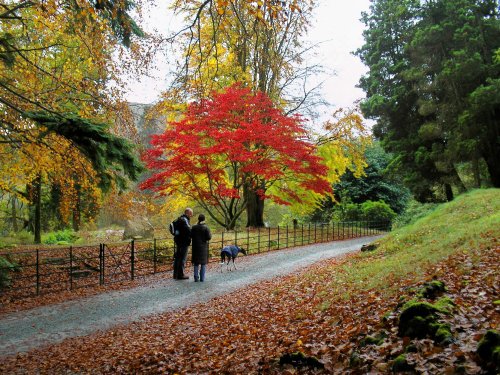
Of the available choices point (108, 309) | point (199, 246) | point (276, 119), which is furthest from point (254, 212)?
point (108, 309)

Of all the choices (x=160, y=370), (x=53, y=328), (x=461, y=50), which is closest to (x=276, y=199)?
(x=461, y=50)

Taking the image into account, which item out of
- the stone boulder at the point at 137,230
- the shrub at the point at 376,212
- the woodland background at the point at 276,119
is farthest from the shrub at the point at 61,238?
the shrub at the point at 376,212

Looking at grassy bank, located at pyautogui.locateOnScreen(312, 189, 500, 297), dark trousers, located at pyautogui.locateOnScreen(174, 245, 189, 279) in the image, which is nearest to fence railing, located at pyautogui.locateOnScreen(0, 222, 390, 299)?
dark trousers, located at pyautogui.locateOnScreen(174, 245, 189, 279)

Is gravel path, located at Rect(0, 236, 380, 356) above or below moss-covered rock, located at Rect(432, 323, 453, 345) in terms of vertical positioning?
below

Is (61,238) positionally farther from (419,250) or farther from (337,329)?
(337,329)

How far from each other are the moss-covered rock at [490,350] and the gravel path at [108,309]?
19.5 feet

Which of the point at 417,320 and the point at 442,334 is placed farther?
the point at 417,320

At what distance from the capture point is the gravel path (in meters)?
6.65

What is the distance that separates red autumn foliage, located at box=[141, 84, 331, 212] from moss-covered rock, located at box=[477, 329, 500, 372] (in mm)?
13496

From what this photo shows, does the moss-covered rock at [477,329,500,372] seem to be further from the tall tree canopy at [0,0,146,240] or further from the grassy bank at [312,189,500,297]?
the tall tree canopy at [0,0,146,240]

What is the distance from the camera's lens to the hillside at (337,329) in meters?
3.70

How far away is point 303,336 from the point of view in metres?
4.98

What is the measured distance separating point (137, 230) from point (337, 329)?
13801 millimetres

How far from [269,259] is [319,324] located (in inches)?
371
